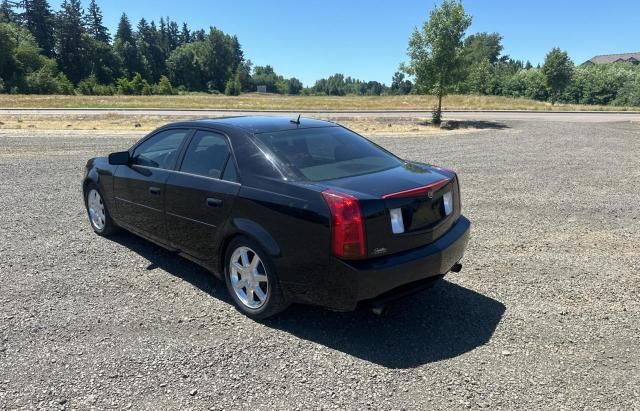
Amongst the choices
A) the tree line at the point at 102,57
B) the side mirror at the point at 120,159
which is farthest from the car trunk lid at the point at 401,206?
the tree line at the point at 102,57

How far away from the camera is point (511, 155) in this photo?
42.9 feet

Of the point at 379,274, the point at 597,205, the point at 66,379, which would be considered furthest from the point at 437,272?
the point at 597,205

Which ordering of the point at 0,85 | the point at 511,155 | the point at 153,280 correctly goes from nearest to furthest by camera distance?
the point at 153,280 < the point at 511,155 < the point at 0,85

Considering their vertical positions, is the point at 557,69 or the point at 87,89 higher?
the point at 557,69

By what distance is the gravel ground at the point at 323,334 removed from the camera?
8.91 feet

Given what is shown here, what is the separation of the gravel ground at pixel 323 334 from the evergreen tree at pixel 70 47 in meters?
109

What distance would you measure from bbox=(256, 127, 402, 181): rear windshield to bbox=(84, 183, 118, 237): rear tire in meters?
2.66

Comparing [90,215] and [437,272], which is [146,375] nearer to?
[437,272]

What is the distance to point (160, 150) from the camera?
181 inches

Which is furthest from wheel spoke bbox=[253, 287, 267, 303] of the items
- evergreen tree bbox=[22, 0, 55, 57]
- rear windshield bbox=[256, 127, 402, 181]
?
evergreen tree bbox=[22, 0, 55, 57]

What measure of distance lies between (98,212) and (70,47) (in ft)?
373

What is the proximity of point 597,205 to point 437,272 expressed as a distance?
17.4ft

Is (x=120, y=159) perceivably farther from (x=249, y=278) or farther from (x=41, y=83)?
(x=41, y=83)

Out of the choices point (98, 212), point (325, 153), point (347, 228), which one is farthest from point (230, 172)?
point (98, 212)
